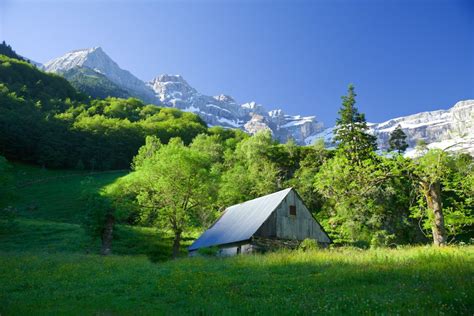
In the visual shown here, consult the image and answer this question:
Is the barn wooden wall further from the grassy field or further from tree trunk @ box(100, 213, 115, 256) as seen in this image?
tree trunk @ box(100, 213, 115, 256)

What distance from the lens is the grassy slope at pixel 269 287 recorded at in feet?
34.8

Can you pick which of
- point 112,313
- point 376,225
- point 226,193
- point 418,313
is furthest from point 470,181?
point 226,193

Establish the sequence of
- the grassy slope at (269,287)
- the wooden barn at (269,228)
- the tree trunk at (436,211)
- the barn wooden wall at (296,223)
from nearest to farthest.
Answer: the grassy slope at (269,287) → the tree trunk at (436,211) → the wooden barn at (269,228) → the barn wooden wall at (296,223)

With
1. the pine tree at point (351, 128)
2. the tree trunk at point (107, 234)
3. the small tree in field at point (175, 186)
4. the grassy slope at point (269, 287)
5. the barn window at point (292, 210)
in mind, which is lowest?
the grassy slope at point (269, 287)

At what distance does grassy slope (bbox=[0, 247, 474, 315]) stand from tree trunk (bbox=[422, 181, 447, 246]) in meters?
2.74

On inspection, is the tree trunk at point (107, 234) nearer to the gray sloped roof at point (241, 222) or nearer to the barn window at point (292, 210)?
the gray sloped roof at point (241, 222)

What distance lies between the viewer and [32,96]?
525ft

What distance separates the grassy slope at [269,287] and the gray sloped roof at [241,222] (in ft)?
48.4

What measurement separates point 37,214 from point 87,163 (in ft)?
147

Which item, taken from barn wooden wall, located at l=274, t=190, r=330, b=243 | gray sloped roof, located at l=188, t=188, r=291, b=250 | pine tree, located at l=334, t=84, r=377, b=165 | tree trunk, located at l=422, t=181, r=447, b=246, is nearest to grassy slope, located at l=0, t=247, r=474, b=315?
tree trunk, located at l=422, t=181, r=447, b=246

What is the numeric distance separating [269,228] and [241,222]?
4.95 metres

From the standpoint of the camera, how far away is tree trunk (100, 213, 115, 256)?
41750mm

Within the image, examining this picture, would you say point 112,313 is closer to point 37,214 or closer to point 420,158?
point 420,158

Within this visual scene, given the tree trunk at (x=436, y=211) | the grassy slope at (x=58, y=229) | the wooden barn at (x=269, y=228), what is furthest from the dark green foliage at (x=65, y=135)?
the tree trunk at (x=436, y=211)
